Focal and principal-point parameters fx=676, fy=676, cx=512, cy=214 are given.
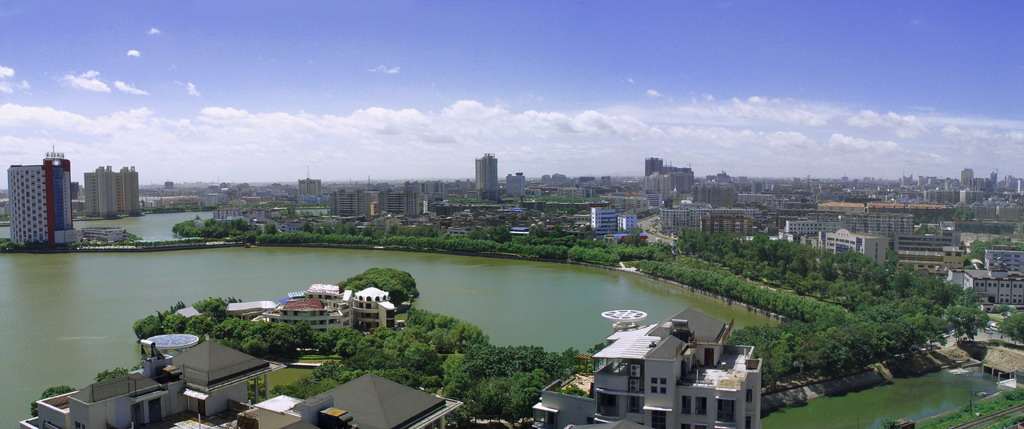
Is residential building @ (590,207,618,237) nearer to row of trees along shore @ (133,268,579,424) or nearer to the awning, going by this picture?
row of trees along shore @ (133,268,579,424)

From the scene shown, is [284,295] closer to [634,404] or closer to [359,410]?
[359,410]

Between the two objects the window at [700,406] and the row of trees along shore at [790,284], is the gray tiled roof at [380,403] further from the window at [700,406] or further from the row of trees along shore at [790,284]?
the row of trees along shore at [790,284]

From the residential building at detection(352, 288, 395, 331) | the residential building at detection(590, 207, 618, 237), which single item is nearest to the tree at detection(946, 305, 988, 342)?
the residential building at detection(352, 288, 395, 331)

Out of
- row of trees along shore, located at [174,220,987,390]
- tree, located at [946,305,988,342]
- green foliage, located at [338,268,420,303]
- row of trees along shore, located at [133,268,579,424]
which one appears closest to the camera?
row of trees along shore, located at [133,268,579,424]

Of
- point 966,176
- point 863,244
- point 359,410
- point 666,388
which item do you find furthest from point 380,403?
point 966,176

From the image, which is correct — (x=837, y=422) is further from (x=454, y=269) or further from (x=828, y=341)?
(x=454, y=269)

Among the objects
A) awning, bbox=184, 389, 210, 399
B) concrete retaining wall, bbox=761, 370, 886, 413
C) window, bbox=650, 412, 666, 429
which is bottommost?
concrete retaining wall, bbox=761, 370, 886, 413

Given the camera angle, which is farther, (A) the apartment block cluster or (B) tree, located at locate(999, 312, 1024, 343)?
(A) the apartment block cluster
